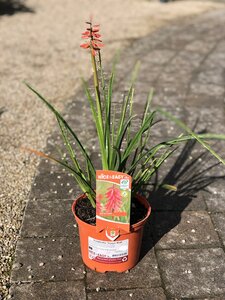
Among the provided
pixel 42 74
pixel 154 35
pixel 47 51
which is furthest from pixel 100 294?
pixel 154 35

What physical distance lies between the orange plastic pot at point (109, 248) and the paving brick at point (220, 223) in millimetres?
710

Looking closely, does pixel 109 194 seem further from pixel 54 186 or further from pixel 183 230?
pixel 54 186

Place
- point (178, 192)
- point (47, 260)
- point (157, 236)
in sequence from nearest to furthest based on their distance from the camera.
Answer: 1. point (47, 260)
2. point (157, 236)
3. point (178, 192)

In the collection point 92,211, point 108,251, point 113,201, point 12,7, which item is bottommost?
point 12,7

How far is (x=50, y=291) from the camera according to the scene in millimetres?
2656

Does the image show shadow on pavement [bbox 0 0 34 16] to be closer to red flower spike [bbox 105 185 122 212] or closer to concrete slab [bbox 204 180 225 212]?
concrete slab [bbox 204 180 225 212]

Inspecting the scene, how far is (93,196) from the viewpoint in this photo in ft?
9.01

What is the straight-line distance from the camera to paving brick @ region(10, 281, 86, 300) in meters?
2.62

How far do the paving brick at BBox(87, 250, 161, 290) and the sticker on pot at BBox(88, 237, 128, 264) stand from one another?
0.41 feet

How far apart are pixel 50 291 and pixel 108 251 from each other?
0.44 m

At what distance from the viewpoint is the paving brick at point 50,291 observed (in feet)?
8.59

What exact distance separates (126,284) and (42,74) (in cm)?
410

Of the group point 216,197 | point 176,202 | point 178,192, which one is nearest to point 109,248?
point 176,202

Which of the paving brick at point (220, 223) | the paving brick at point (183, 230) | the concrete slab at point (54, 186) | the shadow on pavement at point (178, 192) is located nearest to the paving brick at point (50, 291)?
the shadow on pavement at point (178, 192)
